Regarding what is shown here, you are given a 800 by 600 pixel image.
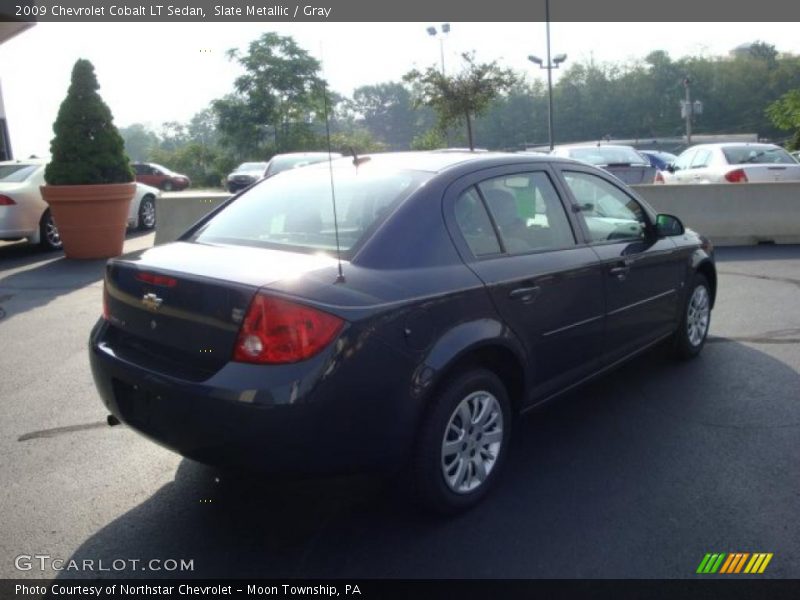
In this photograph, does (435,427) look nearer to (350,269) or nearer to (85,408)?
(350,269)

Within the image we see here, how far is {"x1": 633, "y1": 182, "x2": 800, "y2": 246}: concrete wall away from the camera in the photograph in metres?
11.6

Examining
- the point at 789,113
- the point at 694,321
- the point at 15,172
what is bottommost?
the point at 694,321

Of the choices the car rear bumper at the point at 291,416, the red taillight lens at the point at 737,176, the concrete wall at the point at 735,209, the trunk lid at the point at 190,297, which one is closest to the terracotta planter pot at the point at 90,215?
the trunk lid at the point at 190,297

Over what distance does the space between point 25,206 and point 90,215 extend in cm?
148

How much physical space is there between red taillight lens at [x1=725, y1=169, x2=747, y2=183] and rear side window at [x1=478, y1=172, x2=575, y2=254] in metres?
9.92

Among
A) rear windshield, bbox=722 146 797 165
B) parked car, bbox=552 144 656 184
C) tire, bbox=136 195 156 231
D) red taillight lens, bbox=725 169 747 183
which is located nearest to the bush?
tire, bbox=136 195 156 231

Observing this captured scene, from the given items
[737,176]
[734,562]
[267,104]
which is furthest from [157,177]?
[734,562]

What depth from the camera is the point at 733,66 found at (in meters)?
66.2

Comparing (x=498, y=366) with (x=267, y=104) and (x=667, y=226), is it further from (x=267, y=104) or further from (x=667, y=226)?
(x=267, y=104)

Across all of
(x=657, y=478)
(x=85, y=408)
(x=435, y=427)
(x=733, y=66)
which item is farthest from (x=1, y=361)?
→ (x=733, y=66)

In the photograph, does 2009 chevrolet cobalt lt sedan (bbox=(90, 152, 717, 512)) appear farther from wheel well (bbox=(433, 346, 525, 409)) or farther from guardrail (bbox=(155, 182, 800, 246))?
guardrail (bbox=(155, 182, 800, 246))

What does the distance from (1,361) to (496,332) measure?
170 inches

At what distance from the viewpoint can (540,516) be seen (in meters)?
3.40

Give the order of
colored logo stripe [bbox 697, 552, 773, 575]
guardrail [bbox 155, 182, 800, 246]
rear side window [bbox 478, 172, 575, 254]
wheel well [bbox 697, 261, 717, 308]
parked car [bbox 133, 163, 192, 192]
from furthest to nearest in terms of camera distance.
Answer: parked car [bbox 133, 163, 192, 192] → guardrail [bbox 155, 182, 800, 246] → wheel well [bbox 697, 261, 717, 308] → rear side window [bbox 478, 172, 575, 254] → colored logo stripe [bbox 697, 552, 773, 575]
